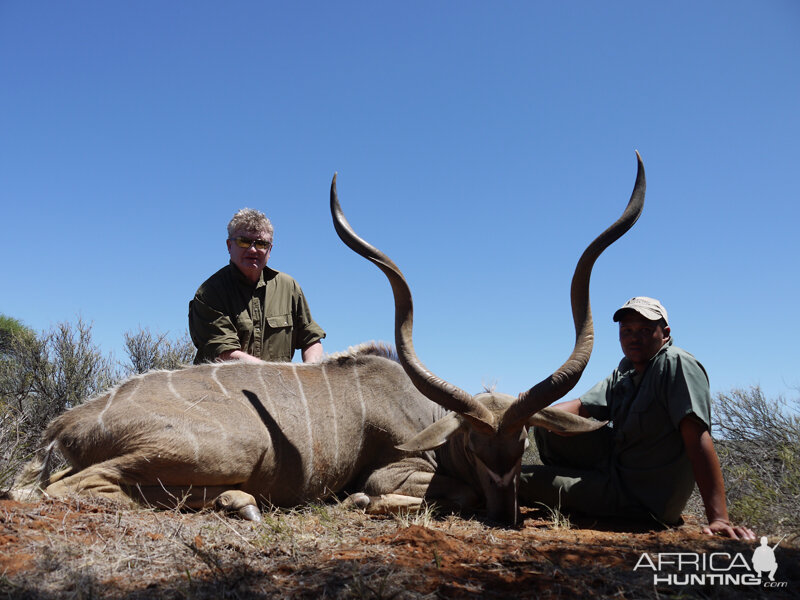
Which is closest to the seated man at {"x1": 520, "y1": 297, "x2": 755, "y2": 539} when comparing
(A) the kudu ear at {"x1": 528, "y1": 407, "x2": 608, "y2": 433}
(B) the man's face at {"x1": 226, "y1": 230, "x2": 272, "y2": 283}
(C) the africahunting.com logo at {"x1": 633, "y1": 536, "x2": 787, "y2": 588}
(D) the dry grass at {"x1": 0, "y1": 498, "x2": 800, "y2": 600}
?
(A) the kudu ear at {"x1": 528, "y1": 407, "x2": 608, "y2": 433}

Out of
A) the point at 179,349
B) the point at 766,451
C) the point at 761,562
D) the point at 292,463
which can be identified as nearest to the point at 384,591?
the point at 761,562

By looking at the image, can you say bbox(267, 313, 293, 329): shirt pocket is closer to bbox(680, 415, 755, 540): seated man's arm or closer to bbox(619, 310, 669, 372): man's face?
bbox(619, 310, 669, 372): man's face

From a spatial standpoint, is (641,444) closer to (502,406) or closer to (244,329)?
(502,406)

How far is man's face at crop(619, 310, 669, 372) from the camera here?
11.4ft

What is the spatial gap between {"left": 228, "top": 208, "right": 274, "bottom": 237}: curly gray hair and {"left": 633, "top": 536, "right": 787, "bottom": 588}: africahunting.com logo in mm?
3378

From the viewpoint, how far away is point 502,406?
362 cm

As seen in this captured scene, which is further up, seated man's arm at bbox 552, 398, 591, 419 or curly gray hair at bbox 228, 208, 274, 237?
curly gray hair at bbox 228, 208, 274, 237

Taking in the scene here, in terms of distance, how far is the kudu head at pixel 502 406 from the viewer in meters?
3.36

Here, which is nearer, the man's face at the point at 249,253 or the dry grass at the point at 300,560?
the dry grass at the point at 300,560

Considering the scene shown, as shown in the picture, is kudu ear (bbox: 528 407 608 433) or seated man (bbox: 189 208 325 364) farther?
seated man (bbox: 189 208 325 364)

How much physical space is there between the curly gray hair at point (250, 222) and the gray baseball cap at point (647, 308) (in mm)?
2570

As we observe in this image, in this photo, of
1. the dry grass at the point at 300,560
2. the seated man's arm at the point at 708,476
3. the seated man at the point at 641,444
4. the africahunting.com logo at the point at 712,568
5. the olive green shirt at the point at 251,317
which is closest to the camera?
the dry grass at the point at 300,560

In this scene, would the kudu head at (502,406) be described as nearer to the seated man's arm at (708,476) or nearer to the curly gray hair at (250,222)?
the seated man's arm at (708,476)

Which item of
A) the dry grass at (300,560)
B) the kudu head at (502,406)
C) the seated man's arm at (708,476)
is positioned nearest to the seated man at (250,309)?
the kudu head at (502,406)
